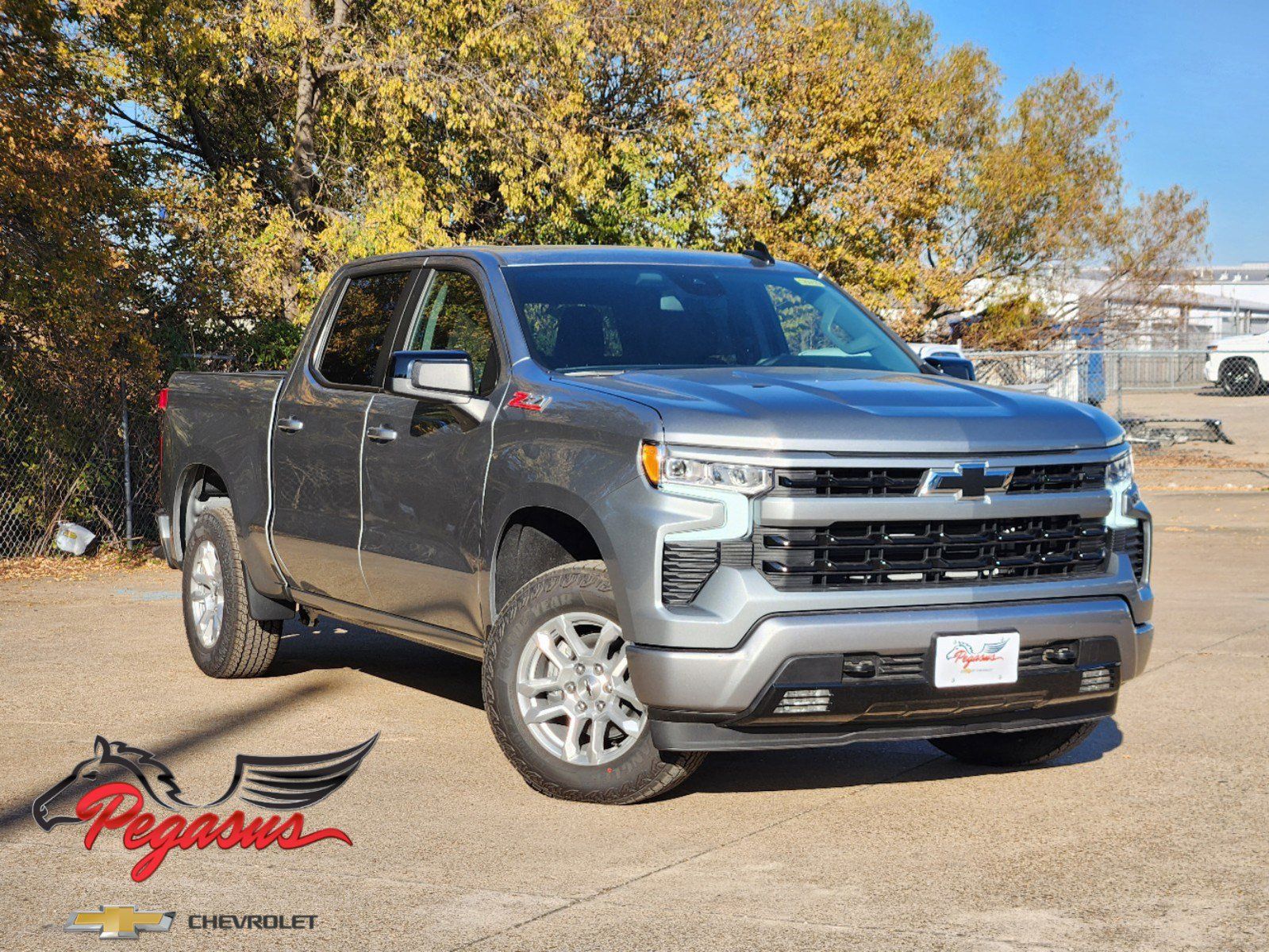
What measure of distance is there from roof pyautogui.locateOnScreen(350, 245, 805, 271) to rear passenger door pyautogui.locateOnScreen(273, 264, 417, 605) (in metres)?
0.30

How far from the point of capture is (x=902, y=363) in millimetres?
6707

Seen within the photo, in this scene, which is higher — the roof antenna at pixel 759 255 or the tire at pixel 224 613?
the roof antenna at pixel 759 255

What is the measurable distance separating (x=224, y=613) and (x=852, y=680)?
4153 millimetres

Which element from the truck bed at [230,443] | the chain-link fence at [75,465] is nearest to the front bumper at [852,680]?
the truck bed at [230,443]

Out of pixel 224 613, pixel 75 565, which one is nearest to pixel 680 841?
pixel 224 613

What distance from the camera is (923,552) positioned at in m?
5.10

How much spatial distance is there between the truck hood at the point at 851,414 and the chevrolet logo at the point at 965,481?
0.06 meters

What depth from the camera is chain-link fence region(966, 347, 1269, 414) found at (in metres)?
23.0

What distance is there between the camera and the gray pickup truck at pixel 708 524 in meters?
4.96

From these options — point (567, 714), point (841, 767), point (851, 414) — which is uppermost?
point (851, 414)

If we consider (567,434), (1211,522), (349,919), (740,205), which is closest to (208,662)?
(567,434)

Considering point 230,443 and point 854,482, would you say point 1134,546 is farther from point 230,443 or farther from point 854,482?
point 230,443

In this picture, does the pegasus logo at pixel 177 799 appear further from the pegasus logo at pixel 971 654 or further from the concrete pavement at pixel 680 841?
the pegasus logo at pixel 971 654

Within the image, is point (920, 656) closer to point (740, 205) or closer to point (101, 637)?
point (101, 637)
